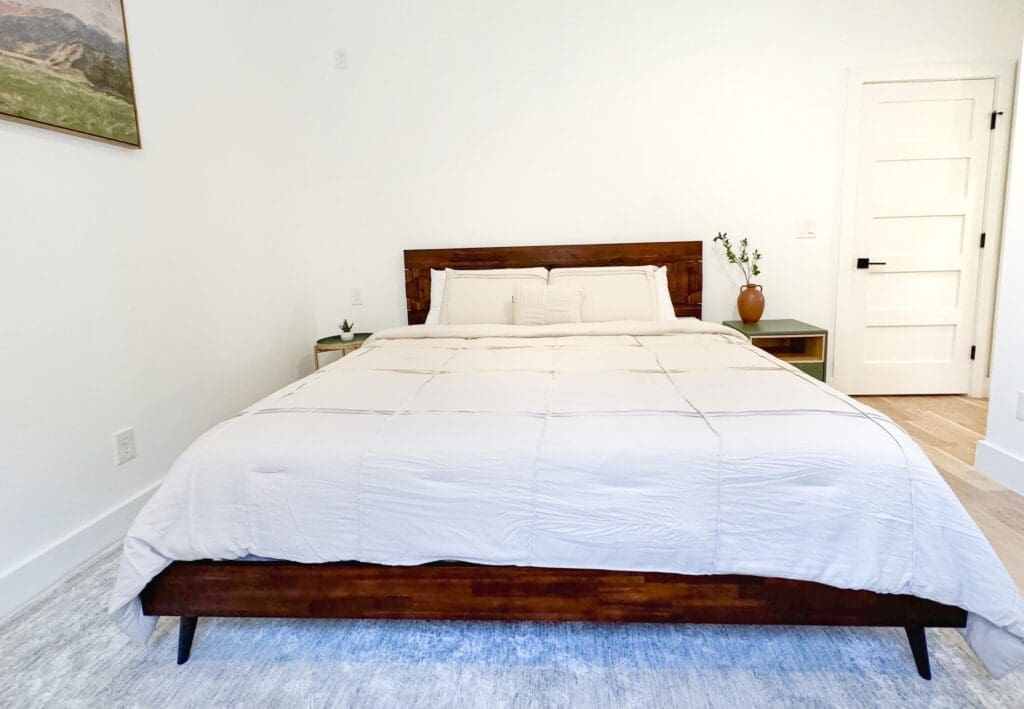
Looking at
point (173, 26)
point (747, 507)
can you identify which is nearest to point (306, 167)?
point (173, 26)

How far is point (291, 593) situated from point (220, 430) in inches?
18.5

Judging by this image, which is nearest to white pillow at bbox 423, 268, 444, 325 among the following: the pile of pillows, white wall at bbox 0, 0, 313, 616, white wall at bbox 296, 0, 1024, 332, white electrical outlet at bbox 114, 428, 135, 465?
the pile of pillows

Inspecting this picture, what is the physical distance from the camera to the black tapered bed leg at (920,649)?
1318 millimetres

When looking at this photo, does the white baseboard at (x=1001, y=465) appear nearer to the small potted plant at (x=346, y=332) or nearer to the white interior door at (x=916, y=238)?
the white interior door at (x=916, y=238)

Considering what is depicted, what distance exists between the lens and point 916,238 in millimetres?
3436

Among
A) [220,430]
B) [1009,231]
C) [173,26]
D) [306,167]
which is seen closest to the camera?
[220,430]

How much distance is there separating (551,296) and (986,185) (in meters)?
2.71

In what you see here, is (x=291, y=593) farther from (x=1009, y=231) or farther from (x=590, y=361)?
(x=1009, y=231)

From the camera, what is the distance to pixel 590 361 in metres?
2.16

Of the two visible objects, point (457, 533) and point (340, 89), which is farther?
point (340, 89)

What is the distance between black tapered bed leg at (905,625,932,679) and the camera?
→ 1318 mm

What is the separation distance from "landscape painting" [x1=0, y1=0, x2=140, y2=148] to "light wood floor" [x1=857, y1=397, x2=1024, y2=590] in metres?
3.33

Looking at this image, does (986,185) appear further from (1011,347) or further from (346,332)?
(346,332)

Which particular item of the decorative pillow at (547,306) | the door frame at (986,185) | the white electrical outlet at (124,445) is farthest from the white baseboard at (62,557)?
the door frame at (986,185)
